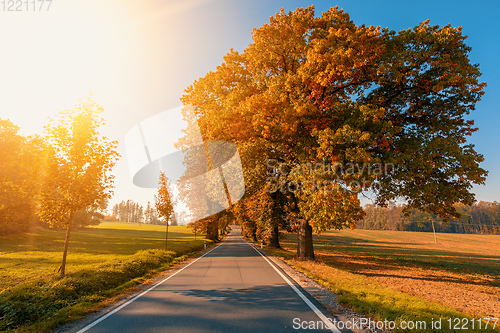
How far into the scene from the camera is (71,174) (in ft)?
29.4

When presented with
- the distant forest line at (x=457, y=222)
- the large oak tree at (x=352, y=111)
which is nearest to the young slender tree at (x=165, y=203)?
the large oak tree at (x=352, y=111)

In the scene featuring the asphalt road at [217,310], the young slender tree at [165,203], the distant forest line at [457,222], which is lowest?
the distant forest line at [457,222]

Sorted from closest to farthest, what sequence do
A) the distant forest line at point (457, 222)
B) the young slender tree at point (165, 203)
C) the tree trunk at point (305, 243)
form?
the tree trunk at point (305, 243)
the young slender tree at point (165, 203)
the distant forest line at point (457, 222)

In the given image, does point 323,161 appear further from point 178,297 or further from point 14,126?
point 14,126

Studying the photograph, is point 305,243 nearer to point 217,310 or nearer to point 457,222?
point 217,310

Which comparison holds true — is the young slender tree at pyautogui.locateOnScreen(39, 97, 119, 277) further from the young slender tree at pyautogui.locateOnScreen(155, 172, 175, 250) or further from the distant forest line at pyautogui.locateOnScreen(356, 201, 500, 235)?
the distant forest line at pyautogui.locateOnScreen(356, 201, 500, 235)

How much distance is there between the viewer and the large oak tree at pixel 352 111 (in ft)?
31.7

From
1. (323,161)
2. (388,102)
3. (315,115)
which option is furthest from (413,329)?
(388,102)

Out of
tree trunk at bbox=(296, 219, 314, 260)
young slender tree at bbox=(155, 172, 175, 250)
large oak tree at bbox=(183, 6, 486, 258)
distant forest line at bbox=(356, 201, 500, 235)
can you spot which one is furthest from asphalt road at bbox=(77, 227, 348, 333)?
distant forest line at bbox=(356, 201, 500, 235)

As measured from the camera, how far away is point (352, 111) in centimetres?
1062

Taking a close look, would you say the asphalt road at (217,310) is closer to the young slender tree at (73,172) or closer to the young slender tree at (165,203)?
the young slender tree at (73,172)

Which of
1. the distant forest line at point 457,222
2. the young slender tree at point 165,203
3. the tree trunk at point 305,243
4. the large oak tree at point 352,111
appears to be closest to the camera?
the large oak tree at point 352,111

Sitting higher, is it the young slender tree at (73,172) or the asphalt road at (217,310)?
the young slender tree at (73,172)

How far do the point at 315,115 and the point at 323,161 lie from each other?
248cm
